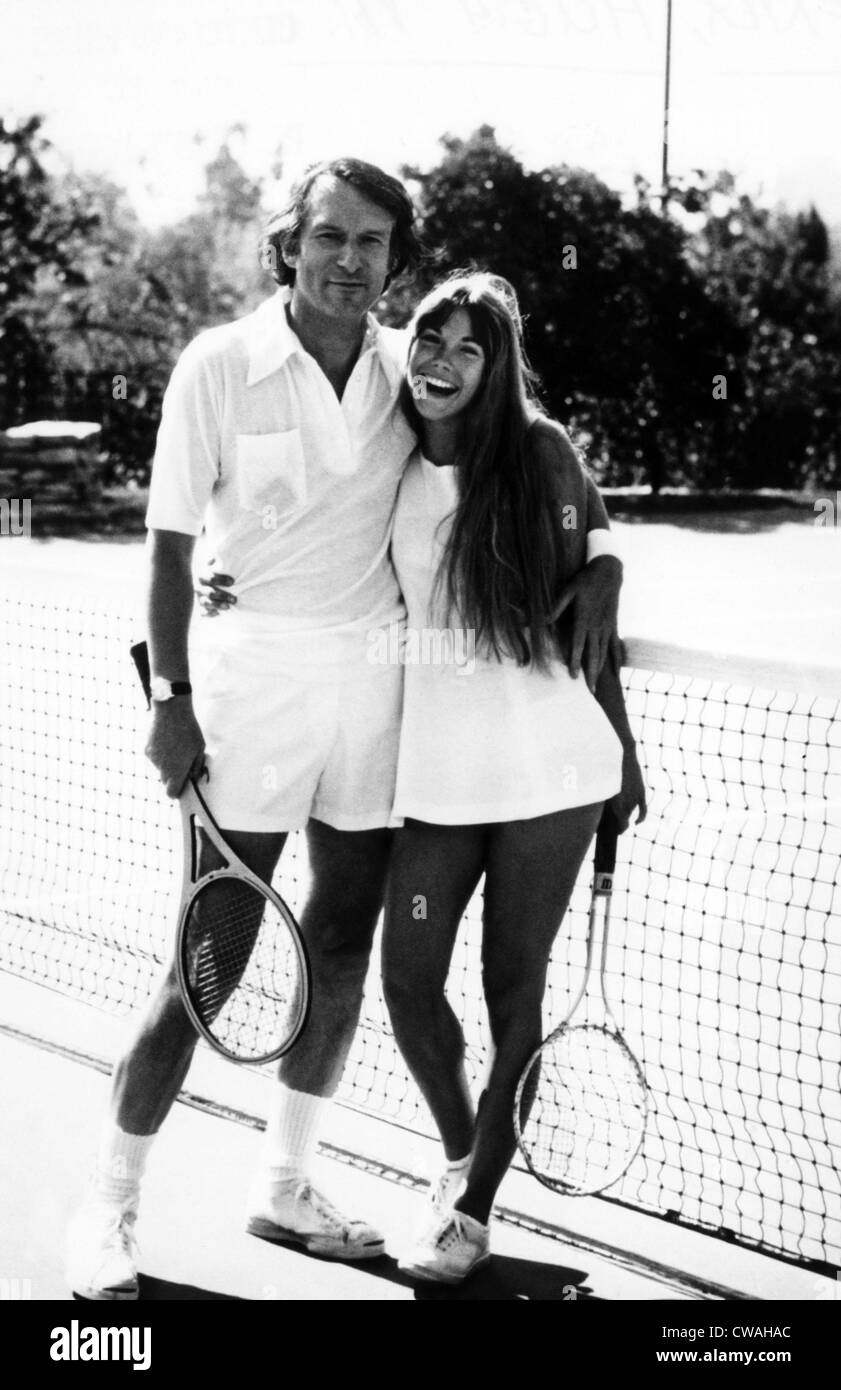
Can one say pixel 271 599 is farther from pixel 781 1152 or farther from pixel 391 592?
pixel 781 1152

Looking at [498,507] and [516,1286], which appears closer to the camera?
[498,507]

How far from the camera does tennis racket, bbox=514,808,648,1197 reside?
3225 millimetres

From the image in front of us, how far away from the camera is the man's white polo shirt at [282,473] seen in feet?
10.2

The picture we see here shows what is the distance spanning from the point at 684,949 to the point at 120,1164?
2968 mm

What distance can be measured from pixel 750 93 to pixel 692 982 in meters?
20.7

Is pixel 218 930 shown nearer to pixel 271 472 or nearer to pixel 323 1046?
pixel 323 1046

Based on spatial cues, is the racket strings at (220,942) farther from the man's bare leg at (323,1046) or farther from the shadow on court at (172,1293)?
the shadow on court at (172,1293)

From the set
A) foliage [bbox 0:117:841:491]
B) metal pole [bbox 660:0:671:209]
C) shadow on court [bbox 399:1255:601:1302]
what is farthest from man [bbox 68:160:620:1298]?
foliage [bbox 0:117:841:491]

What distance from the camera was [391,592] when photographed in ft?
10.6

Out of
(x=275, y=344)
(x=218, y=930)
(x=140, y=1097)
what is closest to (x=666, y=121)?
(x=275, y=344)

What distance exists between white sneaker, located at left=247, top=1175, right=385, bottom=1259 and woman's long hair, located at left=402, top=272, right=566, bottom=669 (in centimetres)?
119

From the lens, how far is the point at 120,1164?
10.7 feet
